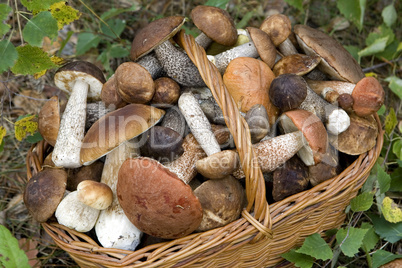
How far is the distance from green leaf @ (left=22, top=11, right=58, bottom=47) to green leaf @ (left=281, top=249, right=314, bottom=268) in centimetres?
168

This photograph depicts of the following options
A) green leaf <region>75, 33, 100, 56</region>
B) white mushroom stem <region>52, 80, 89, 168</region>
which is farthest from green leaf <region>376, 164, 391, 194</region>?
green leaf <region>75, 33, 100, 56</region>

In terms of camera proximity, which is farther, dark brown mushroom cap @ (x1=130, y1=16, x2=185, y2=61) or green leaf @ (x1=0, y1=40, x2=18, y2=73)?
dark brown mushroom cap @ (x1=130, y1=16, x2=185, y2=61)

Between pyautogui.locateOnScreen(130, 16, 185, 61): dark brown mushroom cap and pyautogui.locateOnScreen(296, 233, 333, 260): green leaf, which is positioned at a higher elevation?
pyautogui.locateOnScreen(130, 16, 185, 61): dark brown mushroom cap

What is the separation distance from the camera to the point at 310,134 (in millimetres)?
1761

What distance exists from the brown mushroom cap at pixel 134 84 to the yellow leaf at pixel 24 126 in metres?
0.64

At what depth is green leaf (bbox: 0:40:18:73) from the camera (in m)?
1.62

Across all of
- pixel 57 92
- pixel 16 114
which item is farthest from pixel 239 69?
pixel 16 114

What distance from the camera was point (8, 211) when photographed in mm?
2652

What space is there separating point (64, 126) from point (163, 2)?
225cm

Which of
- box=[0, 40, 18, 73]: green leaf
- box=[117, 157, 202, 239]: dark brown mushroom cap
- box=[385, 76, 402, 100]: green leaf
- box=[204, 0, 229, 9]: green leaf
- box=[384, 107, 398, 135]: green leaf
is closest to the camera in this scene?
box=[117, 157, 202, 239]: dark brown mushroom cap

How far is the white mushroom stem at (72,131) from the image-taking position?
1.92 meters

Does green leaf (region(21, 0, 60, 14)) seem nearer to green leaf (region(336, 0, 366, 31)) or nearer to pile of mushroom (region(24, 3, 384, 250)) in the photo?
pile of mushroom (region(24, 3, 384, 250))

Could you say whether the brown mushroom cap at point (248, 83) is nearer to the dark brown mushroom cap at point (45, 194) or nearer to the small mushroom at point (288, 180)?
the small mushroom at point (288, 180)

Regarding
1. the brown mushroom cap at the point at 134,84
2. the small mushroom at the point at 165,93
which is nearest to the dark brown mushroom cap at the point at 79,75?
the brown mushroom cap at the point at 134,84
